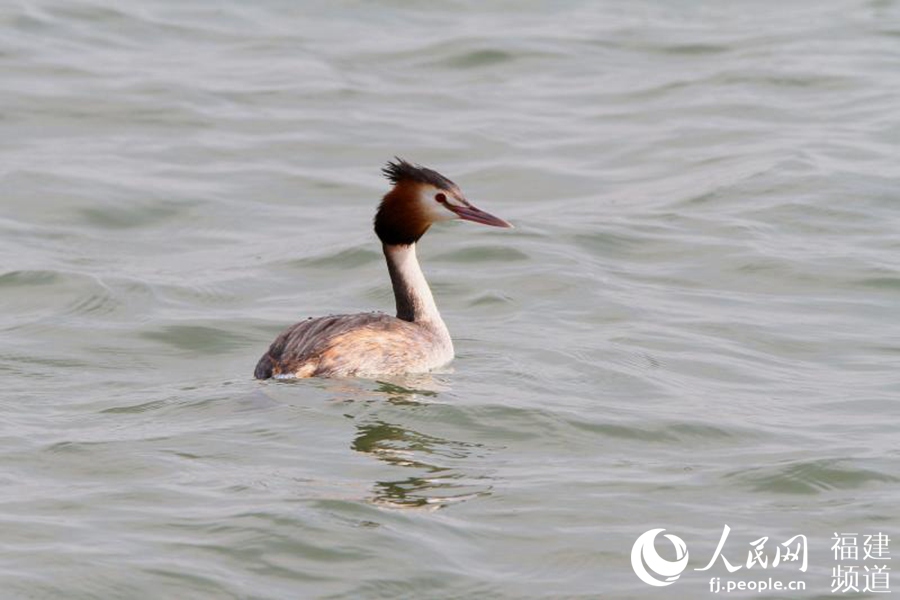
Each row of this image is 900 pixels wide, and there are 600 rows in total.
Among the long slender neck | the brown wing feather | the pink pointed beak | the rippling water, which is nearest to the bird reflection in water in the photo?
the rippling water

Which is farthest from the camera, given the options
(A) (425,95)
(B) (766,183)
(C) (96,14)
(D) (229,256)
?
(C) (96,14)

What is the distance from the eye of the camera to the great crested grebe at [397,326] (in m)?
10.3

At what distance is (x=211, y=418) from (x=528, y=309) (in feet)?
10.9

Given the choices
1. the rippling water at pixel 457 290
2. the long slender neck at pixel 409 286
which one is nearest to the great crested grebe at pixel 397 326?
the long slender neck at pixel 409 286

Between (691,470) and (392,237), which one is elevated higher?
(392,237)

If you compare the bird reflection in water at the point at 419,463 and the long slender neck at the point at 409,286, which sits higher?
the long slender neck at the point at 409,286

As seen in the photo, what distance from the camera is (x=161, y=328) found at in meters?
→ 12.0

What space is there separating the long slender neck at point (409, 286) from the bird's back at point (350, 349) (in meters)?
0.31

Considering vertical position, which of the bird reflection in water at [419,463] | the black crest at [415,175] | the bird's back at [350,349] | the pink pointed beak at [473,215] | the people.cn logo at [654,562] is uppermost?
the black crest at [415,175]

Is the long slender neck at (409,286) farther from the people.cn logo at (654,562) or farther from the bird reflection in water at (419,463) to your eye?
the people.cn logo at (654,562)

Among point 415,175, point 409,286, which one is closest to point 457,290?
point 409,286

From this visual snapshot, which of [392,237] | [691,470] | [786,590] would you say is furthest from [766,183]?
[786,590]

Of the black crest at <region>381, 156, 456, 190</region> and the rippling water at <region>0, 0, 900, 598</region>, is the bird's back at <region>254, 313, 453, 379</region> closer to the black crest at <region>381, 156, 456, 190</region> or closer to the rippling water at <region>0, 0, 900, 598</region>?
the rippling water at <region>0, 0, 900, 598</region>

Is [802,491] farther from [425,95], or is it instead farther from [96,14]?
[96,14]
